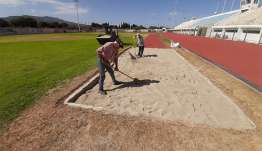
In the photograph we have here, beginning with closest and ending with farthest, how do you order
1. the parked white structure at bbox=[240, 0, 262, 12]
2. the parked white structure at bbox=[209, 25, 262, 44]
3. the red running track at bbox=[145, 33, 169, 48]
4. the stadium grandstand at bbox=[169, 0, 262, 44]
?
1. the parked white structure at bbox=[209, 25, 262, 44]
2. the stadium grandstand at bbox=[169, 0, 262, 44]
3. the red running track at bbox=[145, 33, 169, 48]
4. the parked white structure at bbox=[240, 0, 262, 12]

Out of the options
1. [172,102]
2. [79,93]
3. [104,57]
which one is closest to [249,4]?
[172,102]

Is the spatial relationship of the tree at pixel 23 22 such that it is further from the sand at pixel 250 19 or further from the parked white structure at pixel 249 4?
the sand at pixel 250 19

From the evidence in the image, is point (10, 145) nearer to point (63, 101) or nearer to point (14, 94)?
point (63, 101)

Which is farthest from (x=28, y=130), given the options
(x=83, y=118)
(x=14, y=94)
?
(x=14, y=94)

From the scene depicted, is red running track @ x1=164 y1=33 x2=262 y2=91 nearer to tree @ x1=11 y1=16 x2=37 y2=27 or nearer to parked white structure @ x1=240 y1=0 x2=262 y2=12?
parked white structure @ x1=240 y1=0 x2=262 y2=12

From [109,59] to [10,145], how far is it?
10.9ft

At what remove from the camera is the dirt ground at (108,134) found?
3.55 metres

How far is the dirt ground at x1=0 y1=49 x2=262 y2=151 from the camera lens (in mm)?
3547

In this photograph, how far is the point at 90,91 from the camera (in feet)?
20.4

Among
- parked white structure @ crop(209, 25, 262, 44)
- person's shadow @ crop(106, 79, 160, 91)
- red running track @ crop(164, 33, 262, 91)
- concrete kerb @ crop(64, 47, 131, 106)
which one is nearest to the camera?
concrete kerb @ crop(64, 47, 131, 106)

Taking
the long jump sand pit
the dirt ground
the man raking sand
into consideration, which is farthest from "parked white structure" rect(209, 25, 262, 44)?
the dirt ground

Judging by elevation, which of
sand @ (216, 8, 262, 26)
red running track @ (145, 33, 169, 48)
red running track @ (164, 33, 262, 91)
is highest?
sand @ (216, 8, 262, 26)

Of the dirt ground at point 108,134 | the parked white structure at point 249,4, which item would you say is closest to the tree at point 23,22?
the parked white structure at point 249,4

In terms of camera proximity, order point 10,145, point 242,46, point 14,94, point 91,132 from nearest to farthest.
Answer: point 10,145 < point 91,132 < point 14,94 < point 242,46
